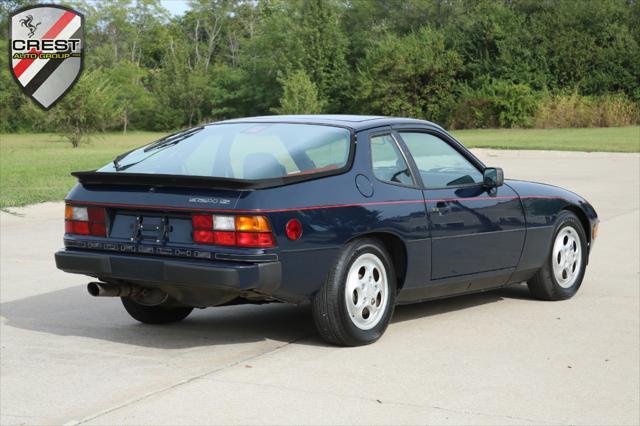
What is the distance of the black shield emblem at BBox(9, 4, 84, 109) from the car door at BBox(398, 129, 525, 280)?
5.74 metres

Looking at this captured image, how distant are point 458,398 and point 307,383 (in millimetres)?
819

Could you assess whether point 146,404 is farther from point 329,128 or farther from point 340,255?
point 329,128

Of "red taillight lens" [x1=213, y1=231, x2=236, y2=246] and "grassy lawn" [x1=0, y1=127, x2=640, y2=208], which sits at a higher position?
"red taillight lens" [x1=213, y1=231, x2=236, y2=246]

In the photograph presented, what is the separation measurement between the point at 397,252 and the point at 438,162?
2.89 feet

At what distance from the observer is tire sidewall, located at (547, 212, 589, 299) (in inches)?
326

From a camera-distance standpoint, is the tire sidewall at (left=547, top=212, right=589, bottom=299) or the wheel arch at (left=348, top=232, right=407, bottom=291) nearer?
the wheel arch at (left=348, top=232, right=407, bottom=291)

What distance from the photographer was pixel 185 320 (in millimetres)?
7688

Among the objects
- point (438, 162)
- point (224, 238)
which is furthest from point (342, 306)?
point (438, 162)

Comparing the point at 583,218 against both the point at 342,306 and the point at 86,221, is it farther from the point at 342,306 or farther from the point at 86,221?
the point at 86,221

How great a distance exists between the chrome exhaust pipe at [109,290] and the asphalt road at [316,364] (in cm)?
35

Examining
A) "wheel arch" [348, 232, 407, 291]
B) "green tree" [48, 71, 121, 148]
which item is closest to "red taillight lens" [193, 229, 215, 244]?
"wheel arch" [348, 232, 407, 291]

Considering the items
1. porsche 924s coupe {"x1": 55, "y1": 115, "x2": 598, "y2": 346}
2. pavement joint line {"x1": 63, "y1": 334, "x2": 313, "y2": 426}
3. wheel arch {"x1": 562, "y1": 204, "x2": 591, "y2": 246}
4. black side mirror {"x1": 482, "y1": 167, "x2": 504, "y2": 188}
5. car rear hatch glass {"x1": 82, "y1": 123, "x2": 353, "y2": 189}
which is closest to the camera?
pavement joint line {"x1": 63, "y1": 334, "x2": 313, "y2": 426}

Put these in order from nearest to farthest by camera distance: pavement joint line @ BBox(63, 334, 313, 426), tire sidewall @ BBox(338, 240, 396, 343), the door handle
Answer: pavement joint line @ BBox(63, 334, 313, 426) < tire sidewall @ BBox(338, 240, 396, 343) < the door handle

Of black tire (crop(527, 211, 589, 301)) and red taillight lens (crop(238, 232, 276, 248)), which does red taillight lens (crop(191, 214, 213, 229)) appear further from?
black tire (crop(527, 211, 589, 301))
